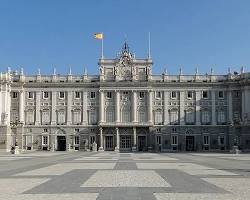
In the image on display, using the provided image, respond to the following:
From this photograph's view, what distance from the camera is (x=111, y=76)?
10638 cm

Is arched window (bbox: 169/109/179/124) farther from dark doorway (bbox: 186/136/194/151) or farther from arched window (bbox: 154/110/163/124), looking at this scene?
dark doorway (bbox: 186/136/194/151)

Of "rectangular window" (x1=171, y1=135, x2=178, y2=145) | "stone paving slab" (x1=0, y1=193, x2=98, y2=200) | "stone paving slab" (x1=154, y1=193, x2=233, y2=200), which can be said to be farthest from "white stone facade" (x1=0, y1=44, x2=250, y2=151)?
"stone paving slab" (x1=0, y1=193, x2=98, y2=200)

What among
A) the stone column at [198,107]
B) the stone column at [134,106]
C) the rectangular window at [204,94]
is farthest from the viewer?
the rectangular window at [204,94]

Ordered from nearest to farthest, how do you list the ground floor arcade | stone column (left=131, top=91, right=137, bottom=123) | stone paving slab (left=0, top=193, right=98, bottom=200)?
stone paving slab (left=0, top=193, right=98, bottom=200)
the ground floor arcade
stone column (left=131, top=91, right=137, bottom=123)

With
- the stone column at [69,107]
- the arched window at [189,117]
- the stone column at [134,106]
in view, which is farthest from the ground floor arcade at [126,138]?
the stone column at [134,106]

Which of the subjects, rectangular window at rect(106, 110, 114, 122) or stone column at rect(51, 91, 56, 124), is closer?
rectangular window at rect(106, 110, 114, 122)

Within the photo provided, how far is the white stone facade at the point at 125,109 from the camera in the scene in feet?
342

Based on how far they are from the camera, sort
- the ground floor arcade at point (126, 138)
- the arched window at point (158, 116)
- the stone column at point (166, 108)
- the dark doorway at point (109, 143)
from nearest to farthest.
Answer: the ground floor arcade at point (126, 138) < the dark doorway at point (109, 143) < the stone column at point (166, 108) < the arched window at point (158, 116)

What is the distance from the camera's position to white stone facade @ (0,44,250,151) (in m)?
104

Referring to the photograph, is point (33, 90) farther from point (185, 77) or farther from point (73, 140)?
point (185, 77)

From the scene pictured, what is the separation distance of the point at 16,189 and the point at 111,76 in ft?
287

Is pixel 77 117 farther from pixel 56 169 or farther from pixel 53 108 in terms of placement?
pixel 56 169

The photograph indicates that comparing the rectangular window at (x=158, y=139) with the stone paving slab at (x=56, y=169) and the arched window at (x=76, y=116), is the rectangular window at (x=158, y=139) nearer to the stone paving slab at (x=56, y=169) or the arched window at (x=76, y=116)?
the arched window at (x=76, y=116)

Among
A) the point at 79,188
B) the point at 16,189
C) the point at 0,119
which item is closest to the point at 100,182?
the point at 79,188
